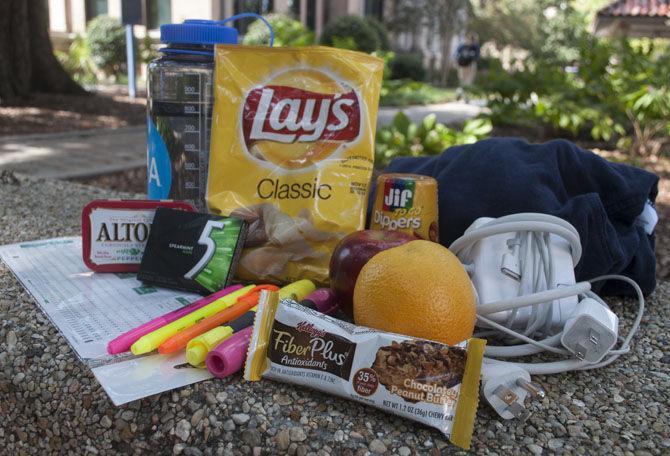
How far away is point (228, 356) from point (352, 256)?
411 mm

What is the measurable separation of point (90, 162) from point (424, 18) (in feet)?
66.6

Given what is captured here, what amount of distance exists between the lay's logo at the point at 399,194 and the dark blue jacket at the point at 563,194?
22cm

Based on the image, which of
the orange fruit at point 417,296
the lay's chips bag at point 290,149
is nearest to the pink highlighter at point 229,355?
the orange fruit at point 417,296

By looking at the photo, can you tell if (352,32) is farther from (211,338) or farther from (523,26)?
(211,338)

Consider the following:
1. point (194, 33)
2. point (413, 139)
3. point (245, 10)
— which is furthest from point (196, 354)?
point (245, 10)

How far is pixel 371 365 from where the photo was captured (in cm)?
114

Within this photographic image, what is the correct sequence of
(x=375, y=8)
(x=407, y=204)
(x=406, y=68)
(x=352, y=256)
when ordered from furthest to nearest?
1. (x=375, y=8)
2. (x=406, y=68)
3. (x=407, y=204)
4. (x=352, y=256)

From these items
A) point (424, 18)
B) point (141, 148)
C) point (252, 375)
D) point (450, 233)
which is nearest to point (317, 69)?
point (450, 233)

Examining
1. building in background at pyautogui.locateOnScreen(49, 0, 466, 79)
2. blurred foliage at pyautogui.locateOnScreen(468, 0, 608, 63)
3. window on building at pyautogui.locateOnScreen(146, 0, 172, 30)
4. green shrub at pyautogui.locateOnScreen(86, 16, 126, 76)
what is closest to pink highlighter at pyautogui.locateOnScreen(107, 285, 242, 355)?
building in background at pyautogui.locateOnScreen(49, 0, 466, 79)

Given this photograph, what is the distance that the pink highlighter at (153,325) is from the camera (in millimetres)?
1336

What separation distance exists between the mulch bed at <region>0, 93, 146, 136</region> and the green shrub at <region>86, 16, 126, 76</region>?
5645mm

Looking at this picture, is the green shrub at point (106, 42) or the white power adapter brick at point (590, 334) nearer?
the white power adapter brick at point (590, 334)

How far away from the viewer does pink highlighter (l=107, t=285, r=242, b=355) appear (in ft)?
4.38

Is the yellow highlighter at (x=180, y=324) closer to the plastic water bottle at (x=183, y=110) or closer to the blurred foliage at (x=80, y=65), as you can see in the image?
the plastic water bottle at (x=183, y=110)
